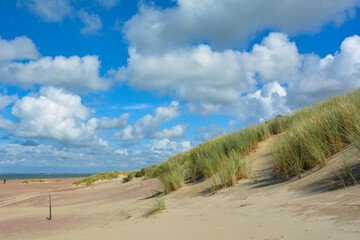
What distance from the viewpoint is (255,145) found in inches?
442

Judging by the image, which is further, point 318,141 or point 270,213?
point 318,141

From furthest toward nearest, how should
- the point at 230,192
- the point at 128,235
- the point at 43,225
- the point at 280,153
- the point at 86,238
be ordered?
the point at 43,225 < the point at 280,153 < the point at 230,192 < the point at 86,238 < the point at 128,235

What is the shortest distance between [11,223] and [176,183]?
6243 millimetres

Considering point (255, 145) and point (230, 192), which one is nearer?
point (230, 192)

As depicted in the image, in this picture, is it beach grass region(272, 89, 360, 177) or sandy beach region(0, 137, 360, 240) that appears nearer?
sandy beach region(0, 137, 360, 240)

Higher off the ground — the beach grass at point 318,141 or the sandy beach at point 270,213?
the beach grass at point 318,141

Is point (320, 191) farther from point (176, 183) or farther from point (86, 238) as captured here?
point (176, 183)

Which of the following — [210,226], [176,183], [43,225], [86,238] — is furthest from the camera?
[176,183]

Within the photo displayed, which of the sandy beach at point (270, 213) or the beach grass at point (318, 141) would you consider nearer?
the sandy beach at point (270, 213)

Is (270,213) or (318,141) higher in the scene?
(318,141)

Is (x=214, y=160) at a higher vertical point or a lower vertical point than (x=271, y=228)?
higher

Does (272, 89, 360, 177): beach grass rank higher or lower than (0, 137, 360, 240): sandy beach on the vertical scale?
higher

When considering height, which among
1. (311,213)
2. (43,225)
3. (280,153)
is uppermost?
(280,153)

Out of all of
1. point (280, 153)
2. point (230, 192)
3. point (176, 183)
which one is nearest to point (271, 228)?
point (230, 192)
